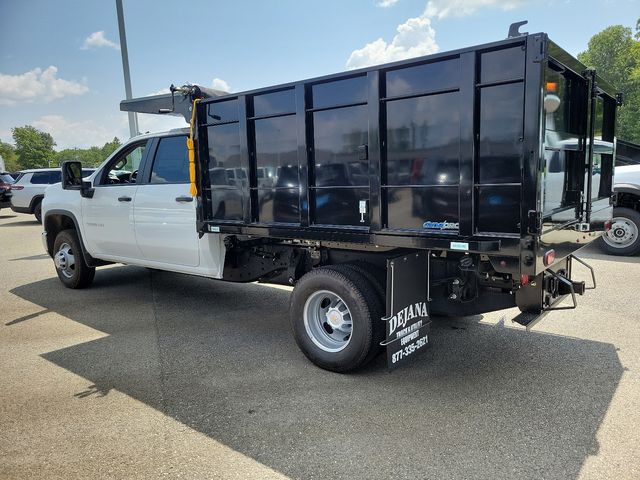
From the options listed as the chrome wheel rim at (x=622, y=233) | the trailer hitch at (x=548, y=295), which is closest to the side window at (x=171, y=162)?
the trailer hitch at (x=548, y=295)

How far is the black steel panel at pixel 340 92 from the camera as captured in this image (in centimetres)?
357

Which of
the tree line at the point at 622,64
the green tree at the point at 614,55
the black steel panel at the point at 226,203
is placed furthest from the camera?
the green tree at the point at 614,55

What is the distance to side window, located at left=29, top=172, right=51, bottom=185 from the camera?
17.9 m

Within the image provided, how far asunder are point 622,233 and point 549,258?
6.55 metres

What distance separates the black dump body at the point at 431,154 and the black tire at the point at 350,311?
0.32 m

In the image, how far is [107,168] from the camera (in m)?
6.33

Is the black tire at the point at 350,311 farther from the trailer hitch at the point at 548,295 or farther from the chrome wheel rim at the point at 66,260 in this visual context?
the chrome wheel rim at the point at 66,260

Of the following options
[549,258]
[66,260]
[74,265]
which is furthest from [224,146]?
[66,260]

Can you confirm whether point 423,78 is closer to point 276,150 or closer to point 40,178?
point 276,150

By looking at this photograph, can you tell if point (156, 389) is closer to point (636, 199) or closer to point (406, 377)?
point (406, 377)

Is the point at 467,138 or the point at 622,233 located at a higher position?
the point at 467,138

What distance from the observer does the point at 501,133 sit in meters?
3.02

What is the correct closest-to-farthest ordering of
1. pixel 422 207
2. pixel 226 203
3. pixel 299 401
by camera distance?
pixel 422 207, pixel 299 401, pixel 226 203

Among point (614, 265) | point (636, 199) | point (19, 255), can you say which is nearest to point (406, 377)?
point (614, 265)
